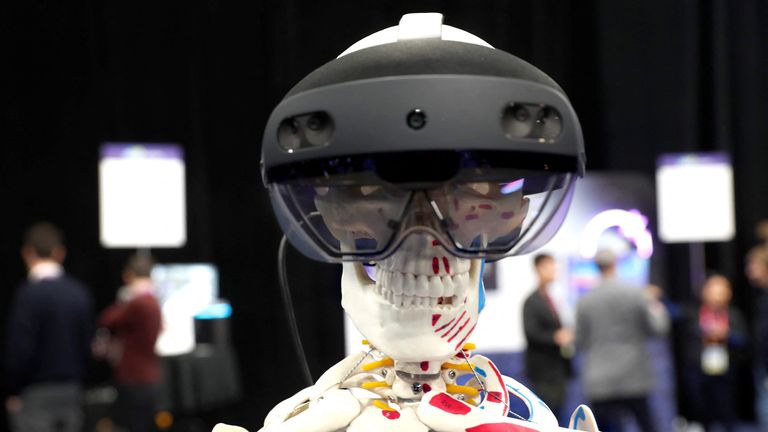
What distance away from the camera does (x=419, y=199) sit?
102 centimetres

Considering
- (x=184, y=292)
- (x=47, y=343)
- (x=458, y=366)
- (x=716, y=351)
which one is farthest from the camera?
(x=184, y=292)

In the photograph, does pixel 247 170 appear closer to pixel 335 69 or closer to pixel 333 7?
pixel 333 7

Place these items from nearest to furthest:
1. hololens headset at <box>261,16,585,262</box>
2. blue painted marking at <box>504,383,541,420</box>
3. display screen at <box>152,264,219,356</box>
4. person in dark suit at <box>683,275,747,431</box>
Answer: hololens headset at <box>261,16,585,262</box> → blue painted marking at <box>504,383,541,420</box> → person in dark suit at <box>683,275,747,431</box> → display screen at <box>152,264,219,356</box>

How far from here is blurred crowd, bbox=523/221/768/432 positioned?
12.7 feet

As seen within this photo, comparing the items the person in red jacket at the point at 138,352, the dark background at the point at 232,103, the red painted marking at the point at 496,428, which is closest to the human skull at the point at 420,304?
the red painted marking at the point at 496,428

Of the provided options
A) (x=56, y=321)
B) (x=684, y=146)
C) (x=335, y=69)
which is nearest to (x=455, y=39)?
(x=335, y=69)

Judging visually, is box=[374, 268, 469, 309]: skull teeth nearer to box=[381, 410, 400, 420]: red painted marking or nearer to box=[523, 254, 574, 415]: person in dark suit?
box=[381, 410, 400, 420]: red painted marking

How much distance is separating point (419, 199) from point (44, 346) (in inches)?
120

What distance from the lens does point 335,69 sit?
1.00 meters

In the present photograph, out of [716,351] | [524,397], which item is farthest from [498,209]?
[716,351]

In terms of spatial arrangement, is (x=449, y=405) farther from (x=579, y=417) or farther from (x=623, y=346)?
(x=623, y=346)

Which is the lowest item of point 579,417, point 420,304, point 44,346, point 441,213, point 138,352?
point 138,352

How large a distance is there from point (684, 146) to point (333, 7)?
228 centimetres

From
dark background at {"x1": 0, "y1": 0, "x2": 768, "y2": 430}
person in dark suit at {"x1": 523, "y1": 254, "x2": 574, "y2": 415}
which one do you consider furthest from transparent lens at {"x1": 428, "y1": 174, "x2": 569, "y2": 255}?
dark background at {"x1": 0, "y1": 0, "x2": 768, "y2": 430}
